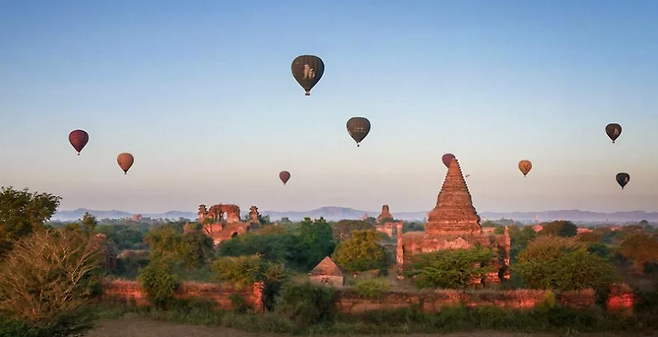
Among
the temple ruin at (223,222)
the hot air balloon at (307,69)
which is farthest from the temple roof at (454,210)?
the temple ruin at (223,222)

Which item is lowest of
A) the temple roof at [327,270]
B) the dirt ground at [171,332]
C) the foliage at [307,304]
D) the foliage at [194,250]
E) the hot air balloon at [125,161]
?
the dirt ground at [171,332]

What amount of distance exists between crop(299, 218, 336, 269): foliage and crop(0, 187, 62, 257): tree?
20.9m

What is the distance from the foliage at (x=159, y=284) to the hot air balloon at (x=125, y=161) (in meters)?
17.6

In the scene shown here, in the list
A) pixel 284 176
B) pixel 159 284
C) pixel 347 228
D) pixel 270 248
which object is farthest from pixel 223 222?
pixel 159 284

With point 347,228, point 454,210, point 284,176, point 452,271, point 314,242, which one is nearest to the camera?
point 452,271

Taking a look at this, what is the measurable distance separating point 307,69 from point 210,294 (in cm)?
1098

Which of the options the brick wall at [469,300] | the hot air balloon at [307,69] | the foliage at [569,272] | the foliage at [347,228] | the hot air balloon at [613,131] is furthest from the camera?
the foliage at [347,228]

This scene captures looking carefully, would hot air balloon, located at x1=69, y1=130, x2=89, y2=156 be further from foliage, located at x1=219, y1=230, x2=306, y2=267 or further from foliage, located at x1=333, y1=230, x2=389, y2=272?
foliage, located at x1=333, y1=230, x2=389, y2=272

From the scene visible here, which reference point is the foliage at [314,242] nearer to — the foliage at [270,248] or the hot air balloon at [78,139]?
the foliage at [270,248]

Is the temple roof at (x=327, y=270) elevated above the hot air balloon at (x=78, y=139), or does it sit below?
below

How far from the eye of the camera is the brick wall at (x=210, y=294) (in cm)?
1981

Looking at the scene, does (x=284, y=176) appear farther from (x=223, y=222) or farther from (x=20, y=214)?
→ (x=20, y=214)

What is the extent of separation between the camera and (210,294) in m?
19.9

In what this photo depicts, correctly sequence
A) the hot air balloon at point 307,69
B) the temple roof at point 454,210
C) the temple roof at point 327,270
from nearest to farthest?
the hot air balloon at point 307,69, the temple roof at point 327,270, the temple roof at point 454,210
